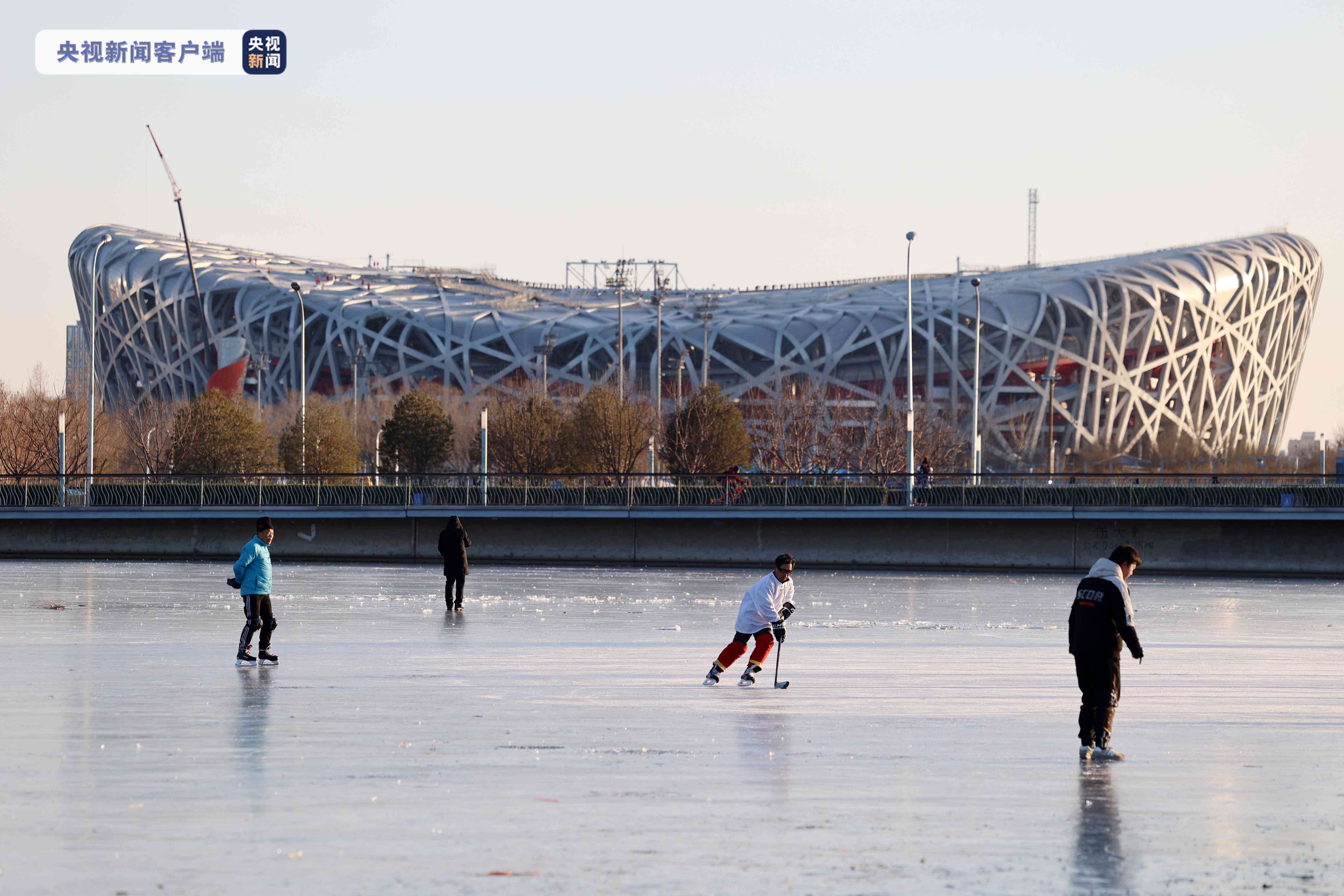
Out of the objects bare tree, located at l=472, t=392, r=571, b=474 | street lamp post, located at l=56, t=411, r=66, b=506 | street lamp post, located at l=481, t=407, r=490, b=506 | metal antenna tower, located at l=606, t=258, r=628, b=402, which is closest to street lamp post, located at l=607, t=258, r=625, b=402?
metal antenna tower, located at l=606, t=258, r=628, b=402

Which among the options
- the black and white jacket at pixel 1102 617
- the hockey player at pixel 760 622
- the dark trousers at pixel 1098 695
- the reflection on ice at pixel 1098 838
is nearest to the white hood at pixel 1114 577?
the black and white jacket at pixel 1102 617

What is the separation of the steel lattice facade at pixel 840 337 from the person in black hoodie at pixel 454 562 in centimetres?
6797

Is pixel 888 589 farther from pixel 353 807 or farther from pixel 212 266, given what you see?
pixel 212 266

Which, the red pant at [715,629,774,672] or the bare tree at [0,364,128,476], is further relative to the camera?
the bare tree at [0,364,128,476]

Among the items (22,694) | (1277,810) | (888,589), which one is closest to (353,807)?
(1277,810)

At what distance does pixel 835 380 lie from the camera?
94.8m

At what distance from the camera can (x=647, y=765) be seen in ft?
31.1

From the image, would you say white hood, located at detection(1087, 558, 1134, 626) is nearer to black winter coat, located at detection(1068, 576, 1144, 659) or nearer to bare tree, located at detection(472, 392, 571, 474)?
black winter coat, located at detection(1068, 576, 1144, 659)

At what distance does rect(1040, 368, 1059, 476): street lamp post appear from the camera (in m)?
66.3

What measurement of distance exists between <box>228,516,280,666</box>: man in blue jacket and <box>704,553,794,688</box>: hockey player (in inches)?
169

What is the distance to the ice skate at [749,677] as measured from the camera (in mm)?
13633

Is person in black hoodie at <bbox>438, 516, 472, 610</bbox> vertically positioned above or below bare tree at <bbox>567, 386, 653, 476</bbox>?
below

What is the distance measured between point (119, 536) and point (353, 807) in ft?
108

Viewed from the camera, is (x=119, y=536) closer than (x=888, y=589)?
No
